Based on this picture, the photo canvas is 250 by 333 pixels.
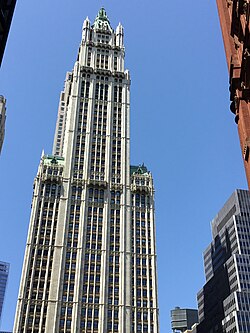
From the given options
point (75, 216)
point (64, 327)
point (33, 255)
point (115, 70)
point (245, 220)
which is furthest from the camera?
point (245, 220)

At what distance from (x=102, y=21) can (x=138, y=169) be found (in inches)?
2875

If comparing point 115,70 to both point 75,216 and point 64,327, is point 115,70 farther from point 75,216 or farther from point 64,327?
point 64,327

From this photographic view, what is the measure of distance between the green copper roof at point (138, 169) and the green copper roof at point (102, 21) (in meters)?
62.4

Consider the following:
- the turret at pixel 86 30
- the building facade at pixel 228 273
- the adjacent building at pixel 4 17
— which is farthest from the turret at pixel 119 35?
the adjacent building at pixel 4 17

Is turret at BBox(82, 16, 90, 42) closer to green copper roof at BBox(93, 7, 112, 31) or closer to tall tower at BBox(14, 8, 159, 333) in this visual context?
green copper roof at BBox(93, 7, 112, 31)

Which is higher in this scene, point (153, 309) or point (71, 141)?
point (71, 141)

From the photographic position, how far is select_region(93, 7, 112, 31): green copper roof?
16975 centimetres

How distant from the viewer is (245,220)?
16588cm

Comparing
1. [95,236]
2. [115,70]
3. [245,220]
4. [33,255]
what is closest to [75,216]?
[95,236]

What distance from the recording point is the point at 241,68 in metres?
31.6

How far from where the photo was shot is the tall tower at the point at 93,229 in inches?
4134

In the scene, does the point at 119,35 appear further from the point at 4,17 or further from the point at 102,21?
the point at 4,17

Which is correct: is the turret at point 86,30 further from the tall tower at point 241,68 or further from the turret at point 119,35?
the tall tower at point 241,68

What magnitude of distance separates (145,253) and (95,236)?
1474 centimetres
